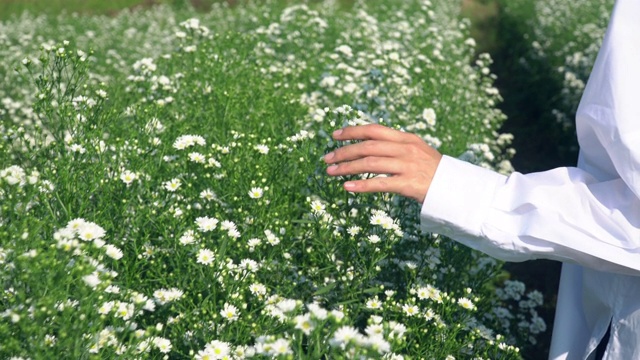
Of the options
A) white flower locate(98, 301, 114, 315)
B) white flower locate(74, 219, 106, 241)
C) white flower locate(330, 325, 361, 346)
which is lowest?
white flower locate(330, 325, 361, 346)

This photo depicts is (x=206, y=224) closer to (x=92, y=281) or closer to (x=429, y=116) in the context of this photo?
(x=92, y=281)

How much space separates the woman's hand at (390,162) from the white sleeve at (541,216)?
0.12 ft

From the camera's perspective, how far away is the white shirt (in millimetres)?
1637

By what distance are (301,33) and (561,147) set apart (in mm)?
3247

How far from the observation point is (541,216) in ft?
5.40

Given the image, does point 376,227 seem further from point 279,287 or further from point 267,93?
point 267,93

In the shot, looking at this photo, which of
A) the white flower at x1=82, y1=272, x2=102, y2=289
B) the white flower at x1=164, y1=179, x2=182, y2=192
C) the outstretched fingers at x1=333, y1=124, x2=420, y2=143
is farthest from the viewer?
the white flower at x1=164, y1=179, x2=182, y2=192

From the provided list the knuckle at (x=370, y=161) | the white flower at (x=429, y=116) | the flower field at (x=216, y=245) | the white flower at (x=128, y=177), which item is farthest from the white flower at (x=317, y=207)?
the white flower at (x=429, y=116)

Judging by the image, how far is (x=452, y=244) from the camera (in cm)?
280

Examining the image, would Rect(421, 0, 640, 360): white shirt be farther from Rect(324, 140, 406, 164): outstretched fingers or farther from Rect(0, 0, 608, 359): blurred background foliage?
Rect(0, 0, 608, 359): blurred background foliage

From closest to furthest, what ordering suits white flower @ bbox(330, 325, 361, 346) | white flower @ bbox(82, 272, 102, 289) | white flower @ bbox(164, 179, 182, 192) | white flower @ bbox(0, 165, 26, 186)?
1. white flower @ bbox(330, 325, 361, 346)
2. white flower @ bbox(82, 272, 102, 289)
3. white flower @ bbox(0, 165, 26, 186)
4. white flower @ bbox(164, 179, 182, 192)

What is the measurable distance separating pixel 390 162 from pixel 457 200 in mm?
196

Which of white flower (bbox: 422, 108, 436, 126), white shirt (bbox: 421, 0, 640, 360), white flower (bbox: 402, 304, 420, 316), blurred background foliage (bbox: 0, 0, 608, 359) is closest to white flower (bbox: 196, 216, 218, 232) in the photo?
white flower (bbox: 402, 304, 420, 316)

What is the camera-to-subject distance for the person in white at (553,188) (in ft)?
5.38
